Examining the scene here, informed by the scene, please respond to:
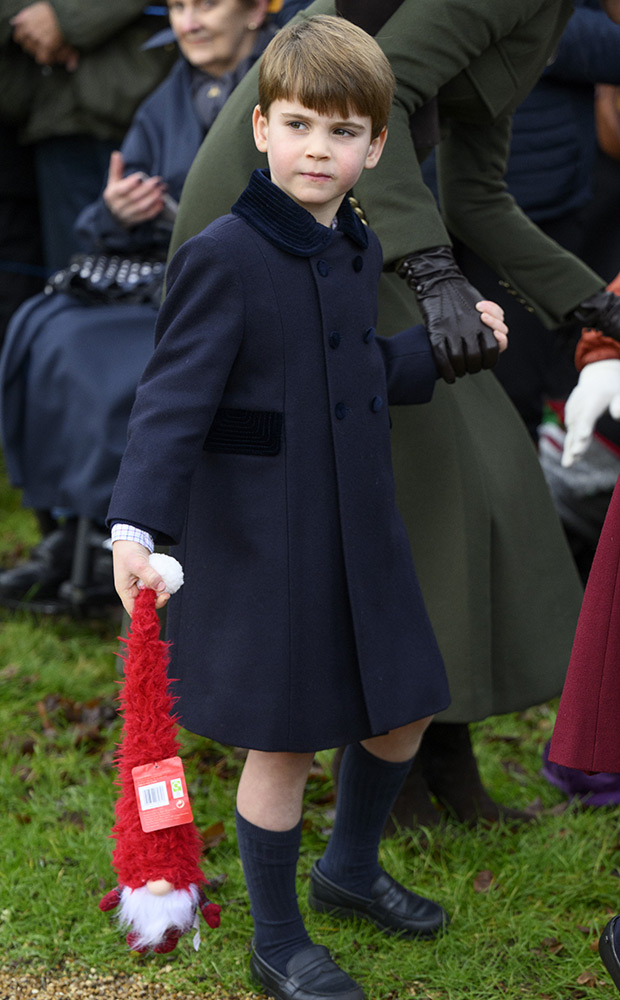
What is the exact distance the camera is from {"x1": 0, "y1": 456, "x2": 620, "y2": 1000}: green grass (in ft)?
7.33

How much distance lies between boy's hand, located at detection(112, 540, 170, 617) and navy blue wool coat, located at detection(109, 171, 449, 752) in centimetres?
5

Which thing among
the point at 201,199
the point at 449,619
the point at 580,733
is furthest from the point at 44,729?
the point at 580,733

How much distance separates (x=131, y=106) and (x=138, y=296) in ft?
4.12

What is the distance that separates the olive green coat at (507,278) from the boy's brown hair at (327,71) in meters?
0.25

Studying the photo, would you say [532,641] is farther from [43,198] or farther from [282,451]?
[43,198]

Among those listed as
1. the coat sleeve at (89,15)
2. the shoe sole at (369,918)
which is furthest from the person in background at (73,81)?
the shoe sole at (369,918)

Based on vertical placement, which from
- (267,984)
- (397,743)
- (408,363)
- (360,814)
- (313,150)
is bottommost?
(267,984)

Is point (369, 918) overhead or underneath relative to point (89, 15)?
underneath

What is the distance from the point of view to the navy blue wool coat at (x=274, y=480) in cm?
183

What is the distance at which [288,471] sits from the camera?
1.91 metres

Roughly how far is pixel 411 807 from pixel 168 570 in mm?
1159

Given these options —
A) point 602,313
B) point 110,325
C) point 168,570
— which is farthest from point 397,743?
point 110,325

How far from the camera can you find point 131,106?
15.8ft

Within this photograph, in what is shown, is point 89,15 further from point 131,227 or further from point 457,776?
point 457,776
